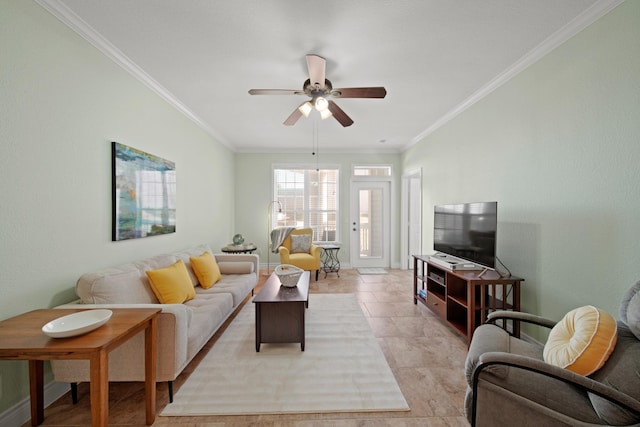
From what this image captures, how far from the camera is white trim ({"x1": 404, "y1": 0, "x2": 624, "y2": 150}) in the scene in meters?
1.75

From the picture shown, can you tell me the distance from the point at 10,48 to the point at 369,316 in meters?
3.66

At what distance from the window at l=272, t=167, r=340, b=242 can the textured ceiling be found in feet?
8.30

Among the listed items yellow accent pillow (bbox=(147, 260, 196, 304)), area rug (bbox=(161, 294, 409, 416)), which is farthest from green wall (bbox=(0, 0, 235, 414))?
area rug (bbox=(161, 294, 409, 416))

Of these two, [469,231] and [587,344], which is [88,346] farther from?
[469,231]

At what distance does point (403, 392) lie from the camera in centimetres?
186

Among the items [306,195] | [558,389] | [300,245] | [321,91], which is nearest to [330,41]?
[321,91]

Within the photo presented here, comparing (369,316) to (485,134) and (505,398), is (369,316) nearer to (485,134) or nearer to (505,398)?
(505,398)

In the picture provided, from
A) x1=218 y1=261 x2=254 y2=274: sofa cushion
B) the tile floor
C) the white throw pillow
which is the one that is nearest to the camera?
the tile floor

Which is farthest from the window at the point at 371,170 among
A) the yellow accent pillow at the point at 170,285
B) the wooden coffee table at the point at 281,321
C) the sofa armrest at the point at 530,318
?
the sofa armrest at the point at 530,318

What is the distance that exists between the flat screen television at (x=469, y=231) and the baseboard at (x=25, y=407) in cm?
353

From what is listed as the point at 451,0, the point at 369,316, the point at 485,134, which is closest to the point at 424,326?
the point at 369,316

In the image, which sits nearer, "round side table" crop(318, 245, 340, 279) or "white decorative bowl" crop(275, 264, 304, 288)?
"white decorative bowl" crop(275, 264, 304, 288)

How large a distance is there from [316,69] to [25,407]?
3044 mm

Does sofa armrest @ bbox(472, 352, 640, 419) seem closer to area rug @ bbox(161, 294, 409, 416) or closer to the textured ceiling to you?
area rug @ bbox(161, 294, 409, 416)
